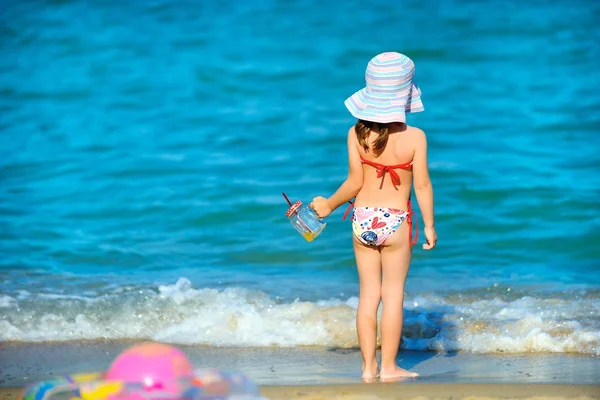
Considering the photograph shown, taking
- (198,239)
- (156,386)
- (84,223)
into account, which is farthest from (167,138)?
(156,386)

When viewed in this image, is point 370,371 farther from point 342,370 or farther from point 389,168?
point 389,168

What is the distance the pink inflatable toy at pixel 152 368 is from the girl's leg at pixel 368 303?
5.63 ft

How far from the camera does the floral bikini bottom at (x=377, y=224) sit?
12.7ft

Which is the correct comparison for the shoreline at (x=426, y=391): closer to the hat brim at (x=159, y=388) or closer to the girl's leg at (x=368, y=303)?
the girl's leg at (x=368, y=303)

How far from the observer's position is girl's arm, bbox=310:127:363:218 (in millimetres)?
3889

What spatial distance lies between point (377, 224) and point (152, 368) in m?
1.80

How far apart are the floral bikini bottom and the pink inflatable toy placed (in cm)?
169

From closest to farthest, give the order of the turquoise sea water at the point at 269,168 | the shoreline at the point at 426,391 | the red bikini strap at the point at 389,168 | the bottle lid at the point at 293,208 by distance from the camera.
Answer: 1. the shoreline at the point at 426,391
2. the red bikini strap at the point at 389,168
3. the bottle lid at the point at 293,208
4. the turquoise sea water at the point at 269,168

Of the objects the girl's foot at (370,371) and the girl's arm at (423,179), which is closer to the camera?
the girl's arm at (423,179)

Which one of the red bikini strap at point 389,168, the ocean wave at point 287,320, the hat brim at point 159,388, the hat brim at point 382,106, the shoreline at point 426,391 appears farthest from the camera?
the ocean wave at point 287,320

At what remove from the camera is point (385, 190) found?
3910 millimetres

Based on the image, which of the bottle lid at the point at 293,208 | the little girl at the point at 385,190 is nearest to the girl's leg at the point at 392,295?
the little girl at the point at 385,190

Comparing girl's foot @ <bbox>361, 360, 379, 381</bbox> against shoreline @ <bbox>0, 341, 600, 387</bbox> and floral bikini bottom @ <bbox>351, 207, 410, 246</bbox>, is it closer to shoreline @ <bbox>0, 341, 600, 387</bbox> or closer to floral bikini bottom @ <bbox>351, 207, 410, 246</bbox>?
shoreline @ <bbox>0, 341, 600, 387</bbox>

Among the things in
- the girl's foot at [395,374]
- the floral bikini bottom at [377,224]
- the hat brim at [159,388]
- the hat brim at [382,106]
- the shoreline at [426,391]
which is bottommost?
the hat brim at [159,388]
